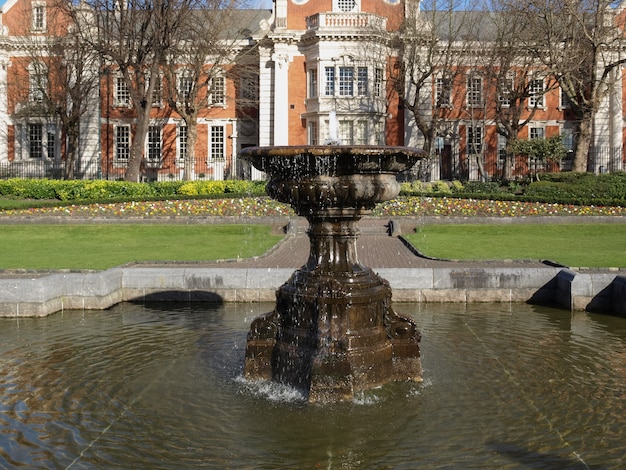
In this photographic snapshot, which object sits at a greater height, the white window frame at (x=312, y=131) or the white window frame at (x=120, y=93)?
the white window frame at (x=120, y=93)

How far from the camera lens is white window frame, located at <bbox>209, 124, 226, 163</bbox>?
42688mm

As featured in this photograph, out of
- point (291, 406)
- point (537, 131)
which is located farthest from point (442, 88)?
point (291, 406)

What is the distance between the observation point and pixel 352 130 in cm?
3897

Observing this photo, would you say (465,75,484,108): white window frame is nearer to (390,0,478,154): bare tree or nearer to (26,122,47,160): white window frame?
(390,0,478,154): bare tree

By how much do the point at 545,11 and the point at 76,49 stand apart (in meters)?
23.7

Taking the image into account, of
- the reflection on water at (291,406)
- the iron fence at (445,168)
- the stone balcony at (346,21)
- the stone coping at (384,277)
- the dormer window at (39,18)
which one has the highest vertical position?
the dormer window at (39,18)

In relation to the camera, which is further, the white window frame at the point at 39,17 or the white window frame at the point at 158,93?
the white window frame at the point at 39,17

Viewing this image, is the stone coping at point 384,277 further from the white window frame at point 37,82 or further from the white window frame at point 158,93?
the white window frame at point 37,82

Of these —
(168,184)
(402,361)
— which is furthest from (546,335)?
(168,184)

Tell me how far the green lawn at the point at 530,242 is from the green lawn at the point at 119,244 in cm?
437

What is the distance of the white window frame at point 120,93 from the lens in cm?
4244

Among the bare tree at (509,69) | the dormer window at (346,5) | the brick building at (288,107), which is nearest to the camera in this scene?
the bare tree at (509,69)

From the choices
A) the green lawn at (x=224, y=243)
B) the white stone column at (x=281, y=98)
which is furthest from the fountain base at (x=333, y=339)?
the white stone column at (x=281, y=98)

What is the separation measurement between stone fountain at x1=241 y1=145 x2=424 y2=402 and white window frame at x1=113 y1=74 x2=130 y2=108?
38025 mm
